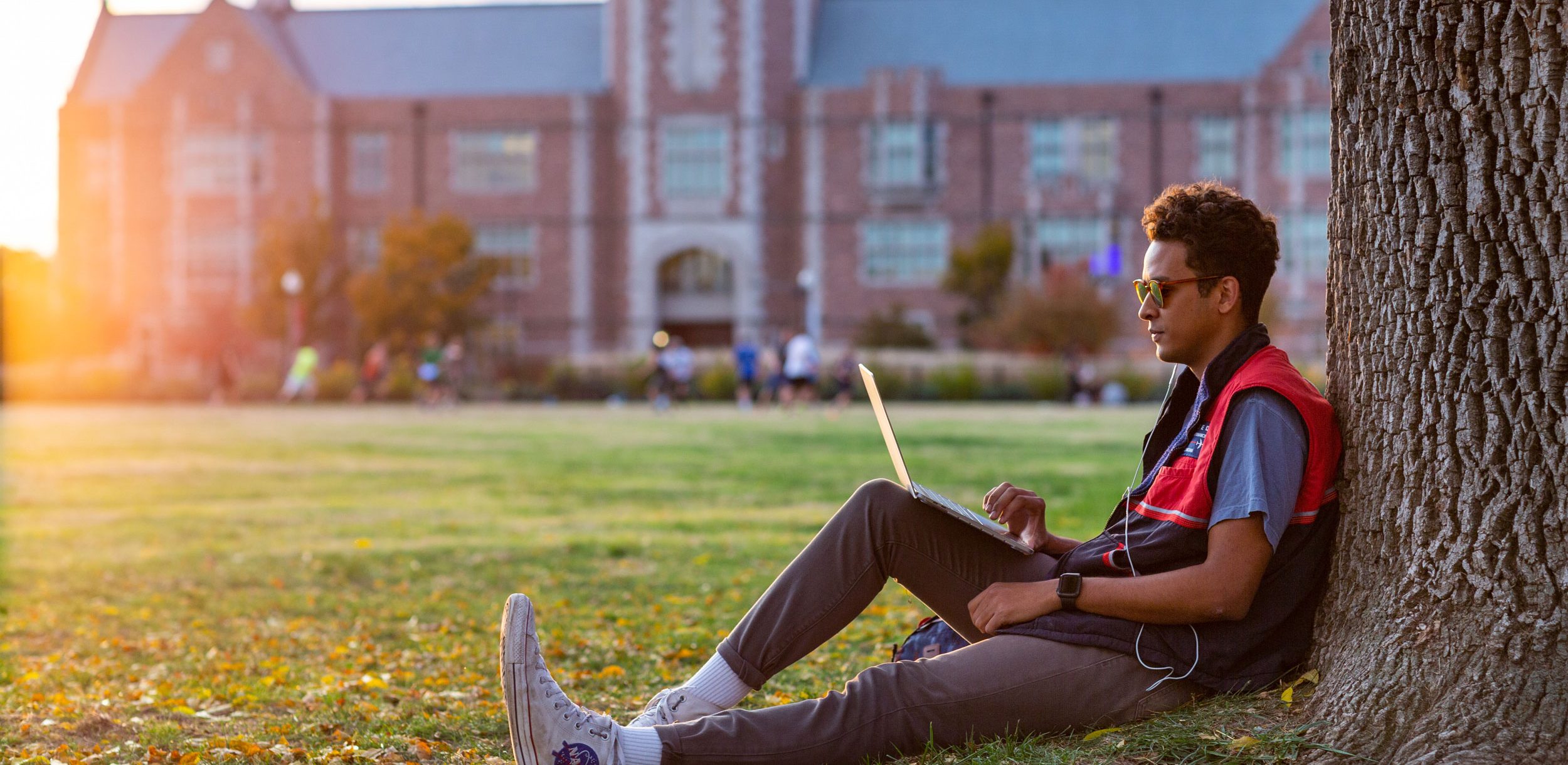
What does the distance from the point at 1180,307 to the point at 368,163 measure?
39327 millimetres

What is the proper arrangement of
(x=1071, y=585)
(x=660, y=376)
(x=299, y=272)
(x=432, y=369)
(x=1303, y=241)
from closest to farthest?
1. (x=1071, y=585)
2. (x=660, y=376)
3. (x=432, y=369)
4. (x=299, y=272)
5. (x=1303, y=241)

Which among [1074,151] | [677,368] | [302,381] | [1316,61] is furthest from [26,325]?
[1316,61]

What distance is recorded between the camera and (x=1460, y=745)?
109 inches

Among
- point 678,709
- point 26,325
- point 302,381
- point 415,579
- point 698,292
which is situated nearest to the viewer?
point 678,709

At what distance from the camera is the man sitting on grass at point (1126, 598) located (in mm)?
2961

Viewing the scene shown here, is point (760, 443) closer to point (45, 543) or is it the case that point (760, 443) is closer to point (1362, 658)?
point (45, 543)

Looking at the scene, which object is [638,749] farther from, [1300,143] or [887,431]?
[1300,143]

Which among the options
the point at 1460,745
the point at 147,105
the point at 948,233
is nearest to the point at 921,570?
the point at 1460,745

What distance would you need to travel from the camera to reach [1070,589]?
124 inches

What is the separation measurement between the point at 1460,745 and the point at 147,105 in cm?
4264

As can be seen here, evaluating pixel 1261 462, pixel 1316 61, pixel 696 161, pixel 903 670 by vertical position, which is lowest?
pixel 903 670

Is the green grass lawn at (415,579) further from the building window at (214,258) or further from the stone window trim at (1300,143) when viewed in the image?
the building window at (214,258)

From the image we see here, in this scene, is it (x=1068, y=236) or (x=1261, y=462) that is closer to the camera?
(x=1261, y=462)

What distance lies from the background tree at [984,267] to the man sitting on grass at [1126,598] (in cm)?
3248
